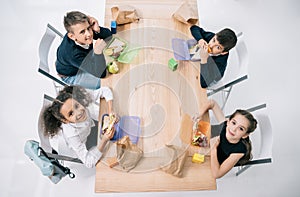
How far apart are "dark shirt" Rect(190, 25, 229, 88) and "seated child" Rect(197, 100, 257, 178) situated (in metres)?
0.12

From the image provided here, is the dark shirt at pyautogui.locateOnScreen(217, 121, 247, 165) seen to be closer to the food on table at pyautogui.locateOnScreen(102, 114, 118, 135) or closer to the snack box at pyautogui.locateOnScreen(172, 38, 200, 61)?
the snack box at pyautogui.locateOnScreen(172, 38, 200, 61)

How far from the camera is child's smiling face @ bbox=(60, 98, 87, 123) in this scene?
1468mm

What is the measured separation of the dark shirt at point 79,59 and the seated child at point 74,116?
130 mm

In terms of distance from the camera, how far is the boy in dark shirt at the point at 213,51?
63.4 inches

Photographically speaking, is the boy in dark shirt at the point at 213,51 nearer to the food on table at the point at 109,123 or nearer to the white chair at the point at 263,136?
the white chair at the point at 263,136

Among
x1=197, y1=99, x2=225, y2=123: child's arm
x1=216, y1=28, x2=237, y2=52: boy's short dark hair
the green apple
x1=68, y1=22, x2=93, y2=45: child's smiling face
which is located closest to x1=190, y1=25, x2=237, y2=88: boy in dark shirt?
x1=216, y1=28, x2=237, y2=52: boy's short dark hair

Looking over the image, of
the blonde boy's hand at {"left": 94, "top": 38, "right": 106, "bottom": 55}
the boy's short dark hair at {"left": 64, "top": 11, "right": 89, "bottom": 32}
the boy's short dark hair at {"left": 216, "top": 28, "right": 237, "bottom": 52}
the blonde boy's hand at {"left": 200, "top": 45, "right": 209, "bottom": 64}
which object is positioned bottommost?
the blonde boy's hand at {"left": 200, "top": 45, "right": 209, "bottom": 64}

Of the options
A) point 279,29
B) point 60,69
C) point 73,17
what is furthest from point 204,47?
point 279,29

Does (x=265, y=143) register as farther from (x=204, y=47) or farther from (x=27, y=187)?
(x=27, y=187)

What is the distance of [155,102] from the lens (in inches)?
60.1

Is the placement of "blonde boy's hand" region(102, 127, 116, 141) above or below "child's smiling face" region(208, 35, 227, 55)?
below

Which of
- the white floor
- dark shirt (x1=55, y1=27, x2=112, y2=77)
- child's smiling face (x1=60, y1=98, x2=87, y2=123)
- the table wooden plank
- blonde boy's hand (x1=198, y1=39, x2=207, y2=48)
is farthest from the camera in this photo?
the white floor

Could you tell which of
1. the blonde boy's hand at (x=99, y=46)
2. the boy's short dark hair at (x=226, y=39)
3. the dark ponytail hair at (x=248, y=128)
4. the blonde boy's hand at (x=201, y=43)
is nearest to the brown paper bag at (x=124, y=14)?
the blonde boy's hand at (x=99, y=46)

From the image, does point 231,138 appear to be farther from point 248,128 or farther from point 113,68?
Result: point 113,68
